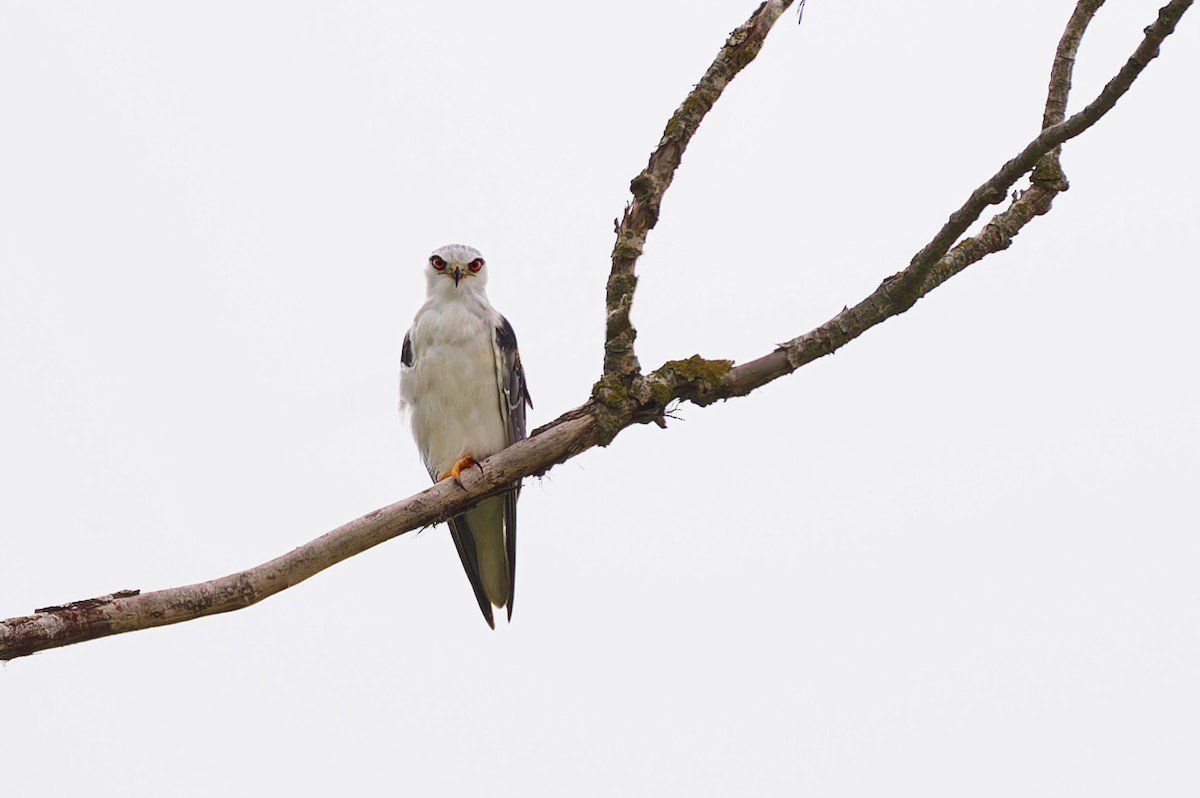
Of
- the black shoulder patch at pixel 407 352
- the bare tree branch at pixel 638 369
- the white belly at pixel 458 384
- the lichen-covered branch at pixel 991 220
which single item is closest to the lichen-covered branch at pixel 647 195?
the bare tree branch at pixel 638 369

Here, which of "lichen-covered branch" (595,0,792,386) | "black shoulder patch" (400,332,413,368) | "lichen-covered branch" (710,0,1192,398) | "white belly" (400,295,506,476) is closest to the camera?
"lichen-covered branch" (710,0,1192,398)

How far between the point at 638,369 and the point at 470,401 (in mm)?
2685

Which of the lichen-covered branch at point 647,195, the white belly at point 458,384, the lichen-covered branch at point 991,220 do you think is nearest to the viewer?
the lichen-covered branch at point 991,220

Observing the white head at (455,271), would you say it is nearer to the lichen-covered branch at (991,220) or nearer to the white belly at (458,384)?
the white belly at (458,384)

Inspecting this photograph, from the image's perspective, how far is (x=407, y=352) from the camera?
809 cm

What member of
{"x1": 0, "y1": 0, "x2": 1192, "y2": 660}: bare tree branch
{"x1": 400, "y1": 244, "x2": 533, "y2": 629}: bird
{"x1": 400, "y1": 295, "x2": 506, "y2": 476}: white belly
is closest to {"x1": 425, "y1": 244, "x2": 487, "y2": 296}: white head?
{"x1": 400, "y1": 244, "x2": 533, "y2": 629}: bird

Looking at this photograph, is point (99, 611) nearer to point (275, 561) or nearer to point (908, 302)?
point (275, 561)

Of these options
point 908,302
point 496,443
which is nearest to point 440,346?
point 496,443

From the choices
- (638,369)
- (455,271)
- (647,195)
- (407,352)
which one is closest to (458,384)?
(407,352)

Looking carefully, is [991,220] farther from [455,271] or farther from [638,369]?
[455,271]

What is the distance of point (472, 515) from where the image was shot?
7.82m

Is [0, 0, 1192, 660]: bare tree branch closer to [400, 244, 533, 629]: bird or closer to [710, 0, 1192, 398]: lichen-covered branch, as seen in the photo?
[710, 0, 1192, 398]: lichen-covered branch

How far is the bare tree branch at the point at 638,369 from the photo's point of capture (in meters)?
4.68

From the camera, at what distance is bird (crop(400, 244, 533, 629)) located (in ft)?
25.4
